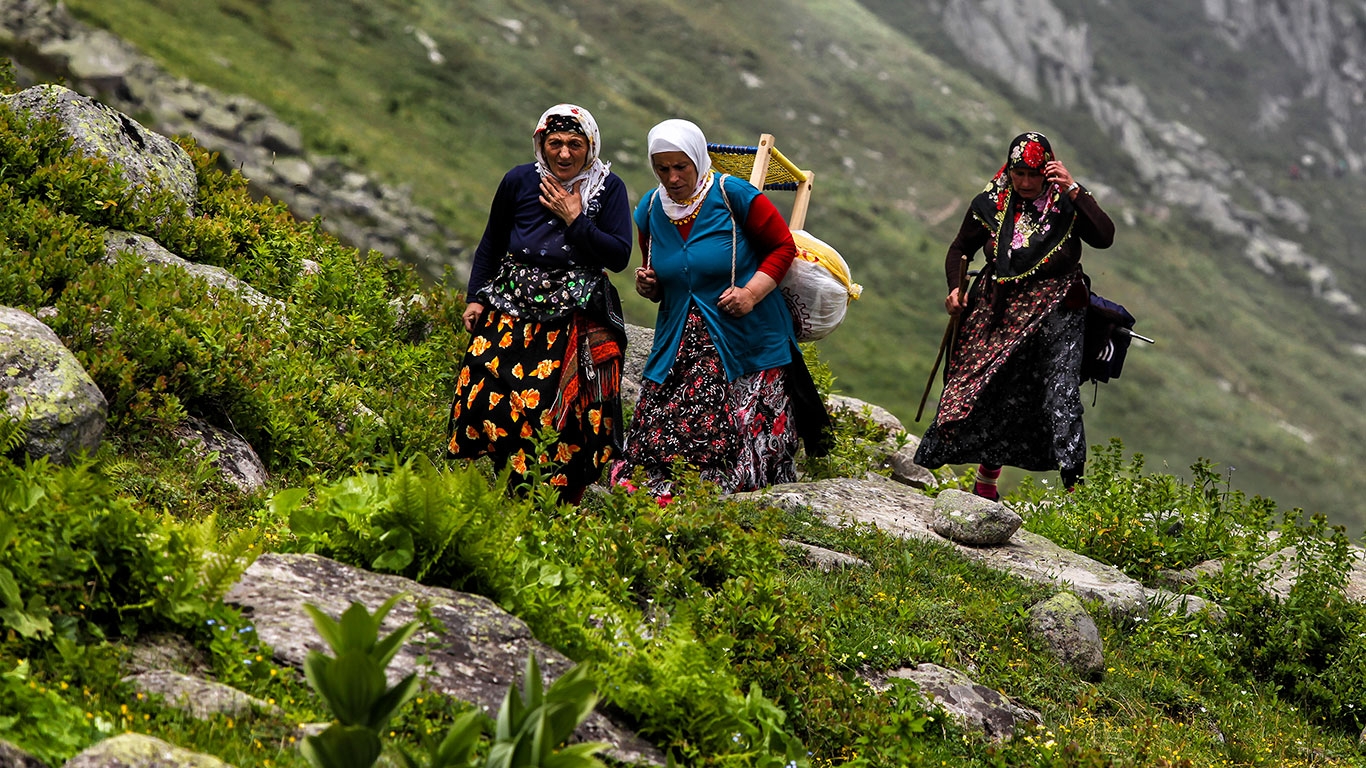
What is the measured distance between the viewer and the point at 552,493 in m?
4.89

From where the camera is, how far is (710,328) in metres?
7.32

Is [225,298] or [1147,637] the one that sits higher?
[1147,637]

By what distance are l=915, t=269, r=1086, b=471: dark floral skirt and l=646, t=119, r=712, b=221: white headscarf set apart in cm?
258

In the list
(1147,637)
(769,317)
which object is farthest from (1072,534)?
(769,317)

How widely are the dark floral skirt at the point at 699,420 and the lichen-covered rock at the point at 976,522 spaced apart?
4.08 ft

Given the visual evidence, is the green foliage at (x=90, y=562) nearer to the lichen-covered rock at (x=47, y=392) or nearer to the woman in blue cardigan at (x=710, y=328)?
the lichen-covered rock at (x=47, y=392)

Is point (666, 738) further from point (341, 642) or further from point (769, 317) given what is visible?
point (769, 317)

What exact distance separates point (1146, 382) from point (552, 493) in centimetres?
4012

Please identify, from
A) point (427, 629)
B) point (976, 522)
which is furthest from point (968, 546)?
point (427, 629)

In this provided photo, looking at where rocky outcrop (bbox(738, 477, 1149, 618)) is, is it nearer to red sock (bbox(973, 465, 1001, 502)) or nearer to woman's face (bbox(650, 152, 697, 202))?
red sock (bbox(973, 465, 1001, 502))

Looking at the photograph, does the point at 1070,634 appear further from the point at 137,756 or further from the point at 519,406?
the point at 137,756

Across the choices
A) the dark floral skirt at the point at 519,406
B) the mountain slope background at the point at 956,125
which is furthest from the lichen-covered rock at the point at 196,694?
the mountain slope background at the point at 956,125

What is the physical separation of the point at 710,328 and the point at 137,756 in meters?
4.95

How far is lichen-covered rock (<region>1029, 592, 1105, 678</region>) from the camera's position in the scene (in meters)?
5.77
